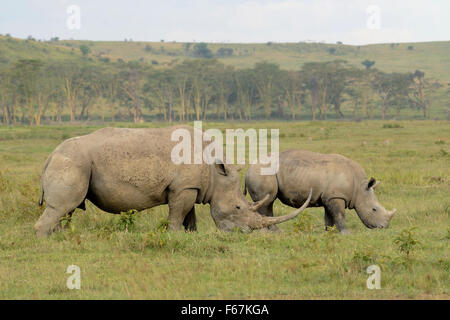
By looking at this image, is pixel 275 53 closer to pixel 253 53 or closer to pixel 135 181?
pixel 253 53

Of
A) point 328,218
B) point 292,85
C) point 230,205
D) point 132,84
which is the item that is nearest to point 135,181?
point 230,205

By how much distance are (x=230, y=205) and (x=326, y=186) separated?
1824mm

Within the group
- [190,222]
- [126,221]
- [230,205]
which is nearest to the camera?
[126,221]

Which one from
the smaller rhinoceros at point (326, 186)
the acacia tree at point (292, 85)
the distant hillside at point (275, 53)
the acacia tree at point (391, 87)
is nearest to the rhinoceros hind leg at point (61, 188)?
the smaller rhinoceros at point (326, 186)

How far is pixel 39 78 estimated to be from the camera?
66.9 meters

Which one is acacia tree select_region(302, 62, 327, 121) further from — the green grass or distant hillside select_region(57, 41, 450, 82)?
the green grass

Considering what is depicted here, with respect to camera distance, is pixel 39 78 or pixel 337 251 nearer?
pixel 337 251

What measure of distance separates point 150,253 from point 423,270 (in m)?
3.24

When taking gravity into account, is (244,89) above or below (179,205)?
below

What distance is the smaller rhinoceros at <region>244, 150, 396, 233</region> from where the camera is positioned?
9680 millimetres

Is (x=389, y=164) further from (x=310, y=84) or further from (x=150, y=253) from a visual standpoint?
(x=310, y=84)

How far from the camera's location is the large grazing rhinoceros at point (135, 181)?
835 cm

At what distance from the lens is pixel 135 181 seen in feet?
28.0

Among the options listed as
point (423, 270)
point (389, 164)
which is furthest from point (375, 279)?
point (389, 164)
